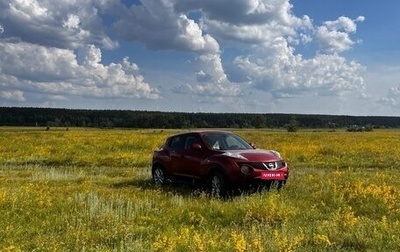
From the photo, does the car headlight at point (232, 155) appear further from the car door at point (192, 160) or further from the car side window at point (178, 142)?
the car side window at point (178, 142)

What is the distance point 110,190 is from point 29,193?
2.34m

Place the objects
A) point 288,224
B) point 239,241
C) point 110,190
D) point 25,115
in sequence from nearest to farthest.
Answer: point 239,241 → point 288,224 → point 110,190 → point 25,115

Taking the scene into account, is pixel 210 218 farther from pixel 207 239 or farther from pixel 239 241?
pixel 239 241

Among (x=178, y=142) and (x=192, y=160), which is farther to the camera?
(x=178, y=142)

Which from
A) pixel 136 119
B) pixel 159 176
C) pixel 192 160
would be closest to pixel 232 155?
pixel 192 160

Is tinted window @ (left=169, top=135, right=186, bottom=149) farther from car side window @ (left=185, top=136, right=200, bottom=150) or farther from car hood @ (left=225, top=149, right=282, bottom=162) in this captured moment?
car hood @ (left=225, top=149, right=282, bottom=162)

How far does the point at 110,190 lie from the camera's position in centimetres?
1334

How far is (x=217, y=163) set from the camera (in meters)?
12.5

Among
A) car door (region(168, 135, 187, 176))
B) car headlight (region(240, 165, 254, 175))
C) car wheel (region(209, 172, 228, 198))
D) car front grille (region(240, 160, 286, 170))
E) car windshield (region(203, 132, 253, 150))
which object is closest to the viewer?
car headlight (region(240, 165, 254, 175))

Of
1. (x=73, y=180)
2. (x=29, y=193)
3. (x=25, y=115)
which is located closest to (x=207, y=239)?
(x=29, y=193)

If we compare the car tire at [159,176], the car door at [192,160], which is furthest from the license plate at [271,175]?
the car tire at [159,176]

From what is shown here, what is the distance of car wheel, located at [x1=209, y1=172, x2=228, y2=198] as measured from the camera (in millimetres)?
12195

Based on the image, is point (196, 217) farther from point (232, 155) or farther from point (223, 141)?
point (223, 141)

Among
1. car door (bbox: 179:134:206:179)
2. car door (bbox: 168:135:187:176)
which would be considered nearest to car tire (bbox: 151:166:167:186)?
car door (bbox: 168:135:187:176)
